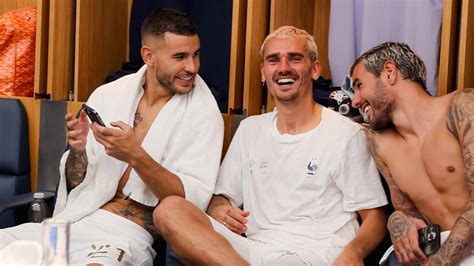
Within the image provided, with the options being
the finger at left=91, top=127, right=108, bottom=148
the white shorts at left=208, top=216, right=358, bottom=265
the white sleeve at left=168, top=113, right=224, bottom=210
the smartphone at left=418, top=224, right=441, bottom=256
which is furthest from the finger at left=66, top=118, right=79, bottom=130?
the smartphone at left=418, top=224, right=441, bottom=256

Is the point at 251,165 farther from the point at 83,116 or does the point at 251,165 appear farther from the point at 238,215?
the point at 83,116

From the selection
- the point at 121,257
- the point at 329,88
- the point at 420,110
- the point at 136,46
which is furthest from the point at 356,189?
the point at 136,46

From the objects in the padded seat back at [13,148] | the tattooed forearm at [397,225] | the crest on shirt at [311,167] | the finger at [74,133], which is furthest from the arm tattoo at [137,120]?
the tattooed forearm at [397,225]

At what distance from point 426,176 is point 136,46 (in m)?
1.68

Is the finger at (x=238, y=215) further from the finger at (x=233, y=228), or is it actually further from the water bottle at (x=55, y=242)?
the water bottle at (x=55, y=242)

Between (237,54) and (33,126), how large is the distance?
1065mm

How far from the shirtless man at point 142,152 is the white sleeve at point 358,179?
50 centimetres

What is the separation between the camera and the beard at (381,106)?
2527 mm

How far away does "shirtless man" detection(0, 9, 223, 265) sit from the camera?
2.65 meters

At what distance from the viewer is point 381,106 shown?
2533mm

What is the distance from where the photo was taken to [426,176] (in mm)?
2455

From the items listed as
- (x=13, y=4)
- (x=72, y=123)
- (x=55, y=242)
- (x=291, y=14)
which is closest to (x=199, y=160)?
(x=72, y=123)

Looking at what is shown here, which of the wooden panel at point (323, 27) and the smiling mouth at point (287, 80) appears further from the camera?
the wooden panel at point (323, 27)

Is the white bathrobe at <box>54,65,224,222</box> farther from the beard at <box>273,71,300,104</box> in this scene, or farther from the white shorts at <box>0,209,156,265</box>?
the beard at <box>273,71,300,104</box>
